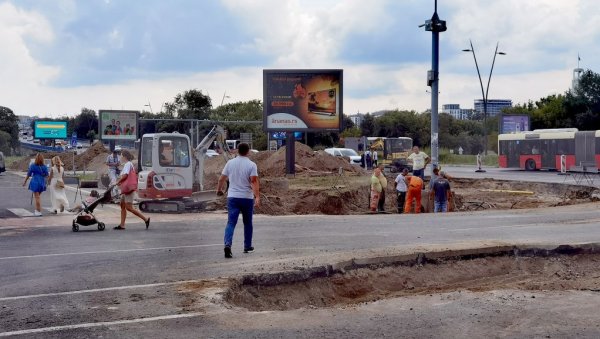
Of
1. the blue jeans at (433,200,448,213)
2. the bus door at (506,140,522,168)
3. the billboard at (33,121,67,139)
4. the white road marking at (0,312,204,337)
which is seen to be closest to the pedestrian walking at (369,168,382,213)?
the blue jeans at (433,200,448,213)

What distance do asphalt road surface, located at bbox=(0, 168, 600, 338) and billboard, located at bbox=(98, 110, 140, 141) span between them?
107 ft

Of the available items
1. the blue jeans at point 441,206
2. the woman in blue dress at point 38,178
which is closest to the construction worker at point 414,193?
Result: the blue jeans at point 441,206

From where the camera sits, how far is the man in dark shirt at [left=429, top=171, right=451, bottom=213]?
24328 mm

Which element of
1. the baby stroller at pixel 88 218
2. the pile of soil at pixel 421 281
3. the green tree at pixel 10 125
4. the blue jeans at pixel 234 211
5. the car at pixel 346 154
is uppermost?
the green tree at pixel 10 125

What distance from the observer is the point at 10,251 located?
1341 cm

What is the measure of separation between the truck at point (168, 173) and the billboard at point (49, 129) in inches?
2093

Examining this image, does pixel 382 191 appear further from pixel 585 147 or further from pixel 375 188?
pixel 585 147

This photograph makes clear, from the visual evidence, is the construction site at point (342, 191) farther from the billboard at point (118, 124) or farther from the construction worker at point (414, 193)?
the billboard at point (118, 124)

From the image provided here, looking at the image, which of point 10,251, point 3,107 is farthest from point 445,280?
point 3,107

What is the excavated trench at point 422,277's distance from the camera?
33.1 ft

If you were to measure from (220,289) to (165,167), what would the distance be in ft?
50.1

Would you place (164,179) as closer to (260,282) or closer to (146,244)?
(146,244)

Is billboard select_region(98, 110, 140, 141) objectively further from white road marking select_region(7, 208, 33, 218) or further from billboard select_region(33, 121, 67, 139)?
white road marking select_region(7, 208, 33, 218)

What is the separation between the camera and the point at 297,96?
122 feet
